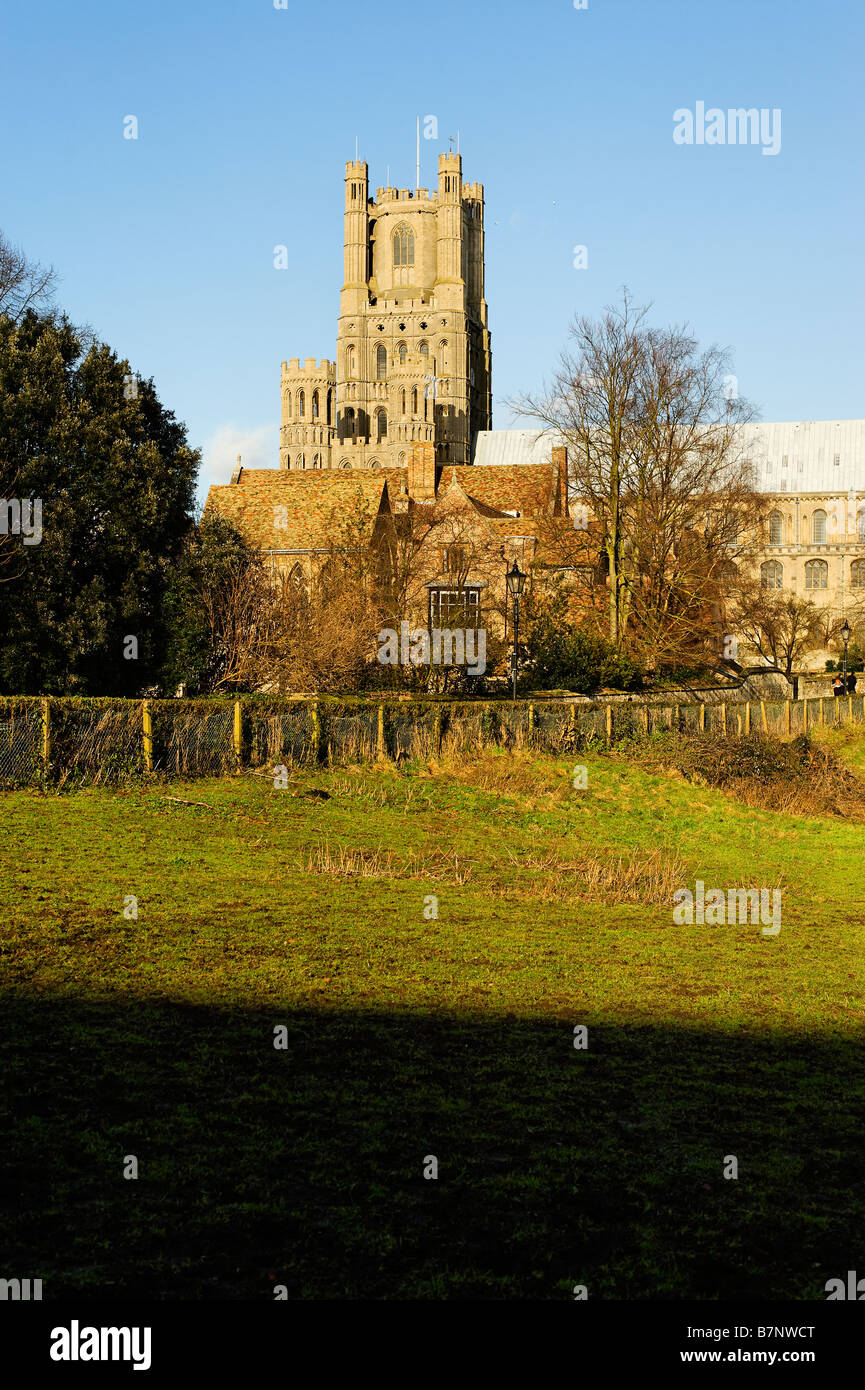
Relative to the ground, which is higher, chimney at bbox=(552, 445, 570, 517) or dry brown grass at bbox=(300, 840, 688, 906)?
chimney at bbox=(552, 445, 570, 517)

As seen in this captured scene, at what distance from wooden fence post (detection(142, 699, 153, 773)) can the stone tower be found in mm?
120885

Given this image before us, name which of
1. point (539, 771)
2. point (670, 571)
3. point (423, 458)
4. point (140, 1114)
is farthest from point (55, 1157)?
point (423, 458)

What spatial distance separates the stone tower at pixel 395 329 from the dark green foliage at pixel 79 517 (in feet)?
353

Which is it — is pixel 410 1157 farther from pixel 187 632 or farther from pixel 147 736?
pixel 187 632

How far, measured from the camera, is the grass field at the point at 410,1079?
5.80 m

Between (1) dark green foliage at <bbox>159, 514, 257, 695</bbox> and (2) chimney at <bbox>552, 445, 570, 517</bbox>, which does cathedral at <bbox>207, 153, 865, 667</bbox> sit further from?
(1) dark green foliage at <bbox>159, 514, 257, 695</bbox>

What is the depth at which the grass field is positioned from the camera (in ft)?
19.0

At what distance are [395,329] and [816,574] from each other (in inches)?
2439

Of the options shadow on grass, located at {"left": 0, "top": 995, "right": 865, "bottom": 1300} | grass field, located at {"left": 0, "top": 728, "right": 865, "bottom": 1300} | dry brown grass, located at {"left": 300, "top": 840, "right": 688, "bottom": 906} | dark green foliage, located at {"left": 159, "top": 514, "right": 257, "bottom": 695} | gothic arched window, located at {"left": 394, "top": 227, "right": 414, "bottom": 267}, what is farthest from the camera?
gothic arched window, located at {"left": 394, "top": 227, "right": 414, "bottom": 267}

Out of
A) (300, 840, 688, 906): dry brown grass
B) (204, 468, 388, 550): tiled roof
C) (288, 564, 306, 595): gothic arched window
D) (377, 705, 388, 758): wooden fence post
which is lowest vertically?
(300, 840, 688, 906): dry brown grass

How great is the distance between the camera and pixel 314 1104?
7590mm

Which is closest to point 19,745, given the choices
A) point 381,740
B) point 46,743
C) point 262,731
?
point 46,743

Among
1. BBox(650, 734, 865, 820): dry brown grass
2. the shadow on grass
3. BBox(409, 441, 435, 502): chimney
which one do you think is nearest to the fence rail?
BBox(650, 734, 865, 820): dry brown grass
